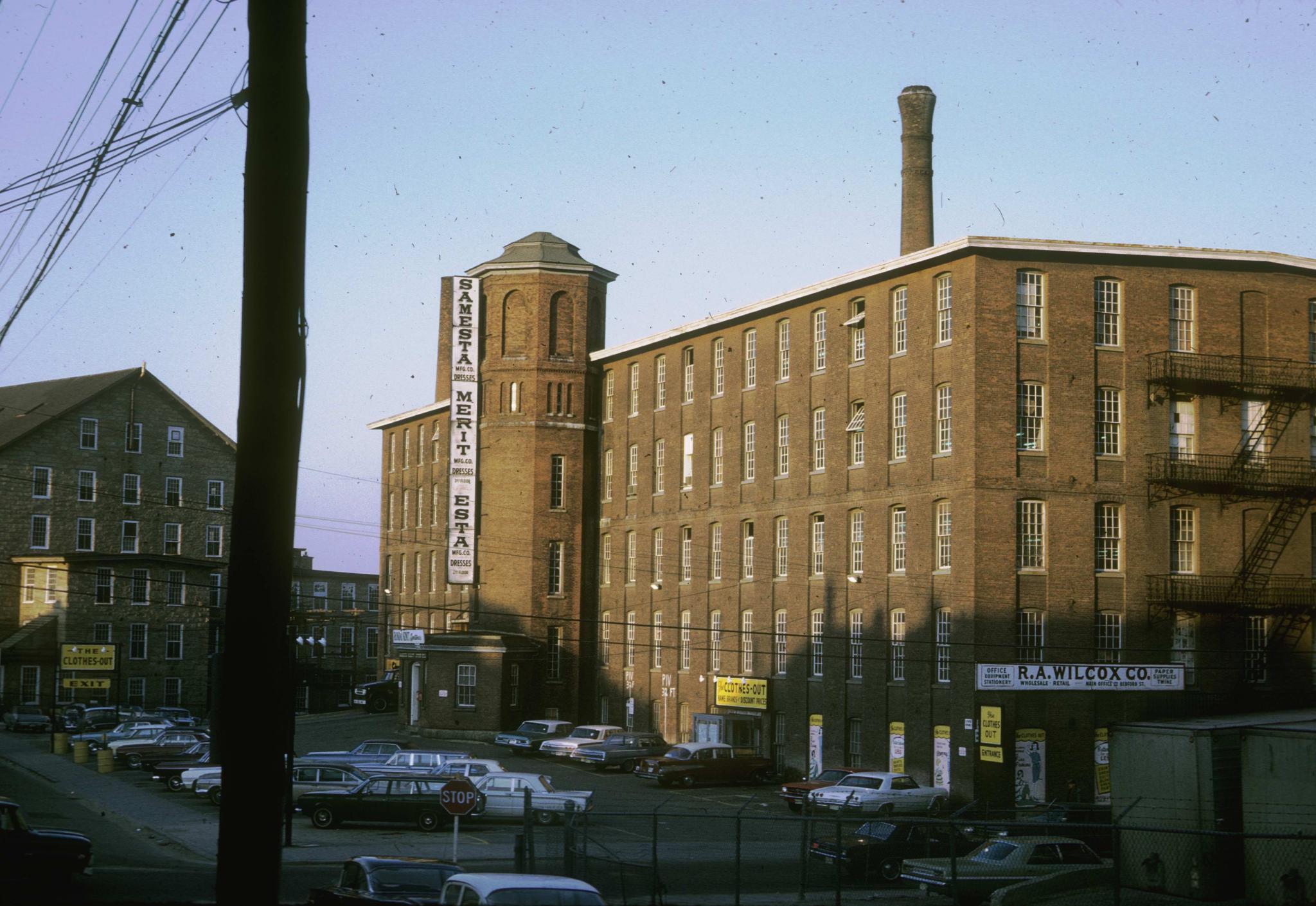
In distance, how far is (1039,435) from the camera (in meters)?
45.1

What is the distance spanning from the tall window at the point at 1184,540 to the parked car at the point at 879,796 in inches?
451

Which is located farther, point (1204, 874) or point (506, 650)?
point (506, 650)

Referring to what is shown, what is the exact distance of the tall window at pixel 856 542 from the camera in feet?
163

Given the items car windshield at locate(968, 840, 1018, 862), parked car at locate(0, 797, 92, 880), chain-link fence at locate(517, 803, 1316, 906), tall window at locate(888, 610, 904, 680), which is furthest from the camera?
tall window at locate(888, 610, 904, 680)

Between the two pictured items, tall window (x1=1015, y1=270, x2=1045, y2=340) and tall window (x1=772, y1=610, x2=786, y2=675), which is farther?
tall window (x1=772, y1=610, x2=786, y2=675)

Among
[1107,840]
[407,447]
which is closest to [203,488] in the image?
[407,447]

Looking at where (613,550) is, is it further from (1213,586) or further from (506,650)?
(1213,586)

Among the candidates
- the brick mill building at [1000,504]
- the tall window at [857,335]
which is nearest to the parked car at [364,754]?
the brick mill building at [1000,504]

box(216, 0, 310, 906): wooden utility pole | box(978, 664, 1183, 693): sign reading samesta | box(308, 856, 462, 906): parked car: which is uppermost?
box(216, 0, 310, 906): wooden utility pole

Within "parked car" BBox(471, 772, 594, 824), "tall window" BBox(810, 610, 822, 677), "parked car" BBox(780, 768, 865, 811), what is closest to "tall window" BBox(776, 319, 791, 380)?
"tall window" BBox(810, 610, 822, 677)

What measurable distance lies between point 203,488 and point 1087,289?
193 ft

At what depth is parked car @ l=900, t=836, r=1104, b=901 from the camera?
80.0 ft

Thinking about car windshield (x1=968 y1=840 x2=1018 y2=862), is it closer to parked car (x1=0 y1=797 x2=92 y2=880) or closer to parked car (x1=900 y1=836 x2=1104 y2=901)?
parked car (x1=900 y1=836 x2=1104 y2=901)

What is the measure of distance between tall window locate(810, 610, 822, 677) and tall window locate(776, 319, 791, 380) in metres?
9.19
